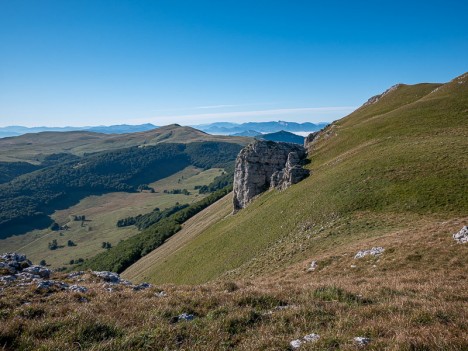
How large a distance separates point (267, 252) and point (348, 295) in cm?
2489

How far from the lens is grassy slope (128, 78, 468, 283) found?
30391 millimetres

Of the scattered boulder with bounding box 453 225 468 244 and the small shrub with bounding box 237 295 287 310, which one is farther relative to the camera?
the scattered boulder with bounding box 453 225 468 244

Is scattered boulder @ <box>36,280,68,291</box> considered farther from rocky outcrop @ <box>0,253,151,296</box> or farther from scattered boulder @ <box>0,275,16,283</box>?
scattered boulder @ <box>0,275,16,283</box>

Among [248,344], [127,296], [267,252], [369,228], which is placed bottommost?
[267,252]

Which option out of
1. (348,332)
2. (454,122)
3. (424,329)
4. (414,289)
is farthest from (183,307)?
(454,122)

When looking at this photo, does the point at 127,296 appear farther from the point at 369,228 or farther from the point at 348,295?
the point at 369,228

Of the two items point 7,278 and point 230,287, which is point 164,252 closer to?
point 7,278

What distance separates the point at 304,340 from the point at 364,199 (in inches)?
1214

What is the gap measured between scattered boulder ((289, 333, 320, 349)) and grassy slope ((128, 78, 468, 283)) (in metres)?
19.5

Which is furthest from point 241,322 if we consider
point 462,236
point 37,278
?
point 462,236

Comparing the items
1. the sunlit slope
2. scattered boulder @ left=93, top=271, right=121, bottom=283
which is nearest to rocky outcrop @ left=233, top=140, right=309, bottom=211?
the sunlit slope

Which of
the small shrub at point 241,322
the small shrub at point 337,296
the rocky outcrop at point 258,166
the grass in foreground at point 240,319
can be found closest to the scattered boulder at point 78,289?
the grass in foreground at point 240,319

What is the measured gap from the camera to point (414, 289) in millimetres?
13273

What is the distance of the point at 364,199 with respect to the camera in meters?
35.6
